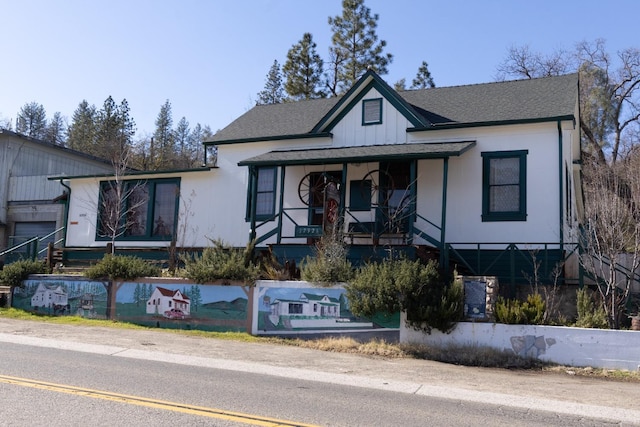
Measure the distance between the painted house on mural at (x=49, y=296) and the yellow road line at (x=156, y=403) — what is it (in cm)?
948

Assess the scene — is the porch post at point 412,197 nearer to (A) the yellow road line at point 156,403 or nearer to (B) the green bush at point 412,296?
(B) the green bush at point 412,296

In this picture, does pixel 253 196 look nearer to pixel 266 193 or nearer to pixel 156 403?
pixel 266 193

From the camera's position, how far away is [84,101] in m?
65.8

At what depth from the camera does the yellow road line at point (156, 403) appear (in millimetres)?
Result: 6641

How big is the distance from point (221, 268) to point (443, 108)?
8.62 meters

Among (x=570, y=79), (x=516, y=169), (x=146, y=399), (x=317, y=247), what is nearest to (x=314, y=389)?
(x=146, y=399)

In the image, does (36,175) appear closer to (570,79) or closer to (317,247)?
(317,247)

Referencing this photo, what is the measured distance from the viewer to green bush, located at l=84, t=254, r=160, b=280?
16688 mm

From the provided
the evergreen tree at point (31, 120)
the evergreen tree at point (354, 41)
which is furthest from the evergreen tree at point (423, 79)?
the evergreen tree at point (31, 120)

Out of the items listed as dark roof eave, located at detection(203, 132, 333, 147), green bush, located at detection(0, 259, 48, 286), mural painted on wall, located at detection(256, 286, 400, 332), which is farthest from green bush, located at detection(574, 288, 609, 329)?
green bush, located at detection(0, 259, 48, 286)

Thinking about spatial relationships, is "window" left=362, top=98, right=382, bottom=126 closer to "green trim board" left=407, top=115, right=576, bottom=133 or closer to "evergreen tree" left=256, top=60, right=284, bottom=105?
"green trim board" left=407, top=115, right=576, bottom=133

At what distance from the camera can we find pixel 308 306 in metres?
14.4

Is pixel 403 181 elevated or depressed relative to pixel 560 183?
elevated

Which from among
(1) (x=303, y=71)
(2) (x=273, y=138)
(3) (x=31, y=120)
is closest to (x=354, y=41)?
(1) (x=303, y=71)
